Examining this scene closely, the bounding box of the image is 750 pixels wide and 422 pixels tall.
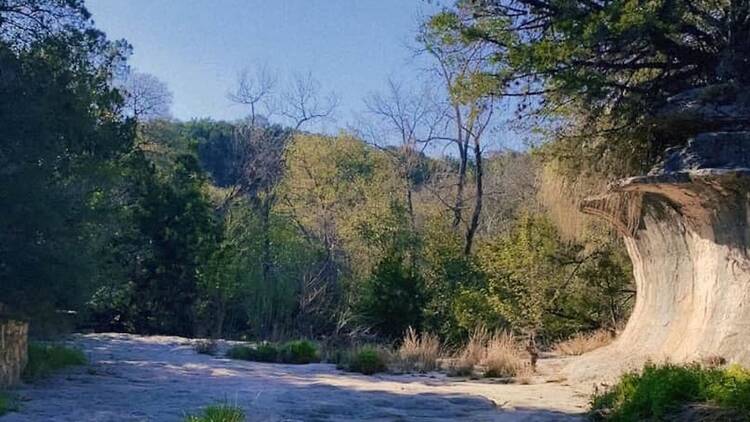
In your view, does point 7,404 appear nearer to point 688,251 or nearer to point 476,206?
point 688,251

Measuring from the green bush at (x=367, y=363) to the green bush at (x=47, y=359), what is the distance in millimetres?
5201

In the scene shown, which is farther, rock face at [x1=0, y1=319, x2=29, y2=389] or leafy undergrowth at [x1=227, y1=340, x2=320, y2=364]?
leafy undergrowth at [x1=227, y1=340, x2=320, y2=364]

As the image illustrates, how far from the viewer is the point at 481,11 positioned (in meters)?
14.2

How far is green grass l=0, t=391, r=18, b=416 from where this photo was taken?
9.95m

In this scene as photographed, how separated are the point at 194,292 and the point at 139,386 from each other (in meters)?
16.1

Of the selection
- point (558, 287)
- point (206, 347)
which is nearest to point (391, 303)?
point (558, 287)

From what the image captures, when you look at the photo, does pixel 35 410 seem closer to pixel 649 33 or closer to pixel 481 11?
pixel 481 11

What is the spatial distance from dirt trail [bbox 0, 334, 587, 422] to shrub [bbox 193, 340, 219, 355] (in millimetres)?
2654

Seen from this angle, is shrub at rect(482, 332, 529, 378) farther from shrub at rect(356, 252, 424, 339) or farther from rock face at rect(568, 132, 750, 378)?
shrub at rect(356, 252, 424, 339)

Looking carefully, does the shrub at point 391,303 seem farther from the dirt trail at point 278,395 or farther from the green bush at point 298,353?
the dirt trail at point 278,395

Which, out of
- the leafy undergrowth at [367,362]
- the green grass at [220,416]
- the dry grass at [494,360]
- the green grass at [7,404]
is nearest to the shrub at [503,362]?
the dry grass at [494,360]

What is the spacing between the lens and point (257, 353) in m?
19.5

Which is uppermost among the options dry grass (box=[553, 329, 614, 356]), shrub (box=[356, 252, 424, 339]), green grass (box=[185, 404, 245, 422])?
shrub (box=[356, 252, 424, 339])

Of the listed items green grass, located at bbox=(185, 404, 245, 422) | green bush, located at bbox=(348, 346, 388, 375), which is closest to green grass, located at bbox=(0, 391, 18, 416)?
green grass, located at bbox=(185, 404, 245, 422)
